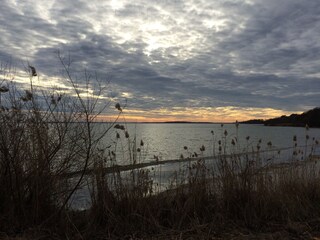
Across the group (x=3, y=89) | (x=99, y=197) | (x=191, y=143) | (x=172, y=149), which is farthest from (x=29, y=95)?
(x=191, y=143)

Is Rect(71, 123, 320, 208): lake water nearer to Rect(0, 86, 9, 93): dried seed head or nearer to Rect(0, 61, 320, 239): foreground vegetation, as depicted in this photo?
Rect(0, 61, 320, 239): foreground vegetation

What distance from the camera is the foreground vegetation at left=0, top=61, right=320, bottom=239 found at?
5.42 metres

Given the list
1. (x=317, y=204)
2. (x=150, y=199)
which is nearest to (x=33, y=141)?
(x=150, y=199)

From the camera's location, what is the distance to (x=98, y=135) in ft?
21.6

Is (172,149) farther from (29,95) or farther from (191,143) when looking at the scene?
(29,95)

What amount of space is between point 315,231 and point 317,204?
5.06 ft

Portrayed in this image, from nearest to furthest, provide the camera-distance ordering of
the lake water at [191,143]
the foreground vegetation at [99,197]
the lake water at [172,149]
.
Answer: the foreground vegetation at [99,197] → the lake water at [172,149] → the lake water at [191,143]

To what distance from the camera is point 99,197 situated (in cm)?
576

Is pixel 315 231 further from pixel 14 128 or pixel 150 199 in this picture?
pixel 14 128

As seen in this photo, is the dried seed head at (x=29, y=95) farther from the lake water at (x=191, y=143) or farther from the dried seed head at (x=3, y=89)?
the lake water at (x=191, y=143)

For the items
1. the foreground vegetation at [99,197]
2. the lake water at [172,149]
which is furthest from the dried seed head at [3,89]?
the lake water at [172,149]

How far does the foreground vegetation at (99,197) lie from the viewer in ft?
17.8

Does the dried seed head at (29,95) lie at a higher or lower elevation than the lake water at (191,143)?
higher

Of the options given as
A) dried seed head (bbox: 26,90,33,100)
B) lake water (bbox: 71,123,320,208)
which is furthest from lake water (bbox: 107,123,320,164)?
dried seed head (bbox: 26,90,33,100)
